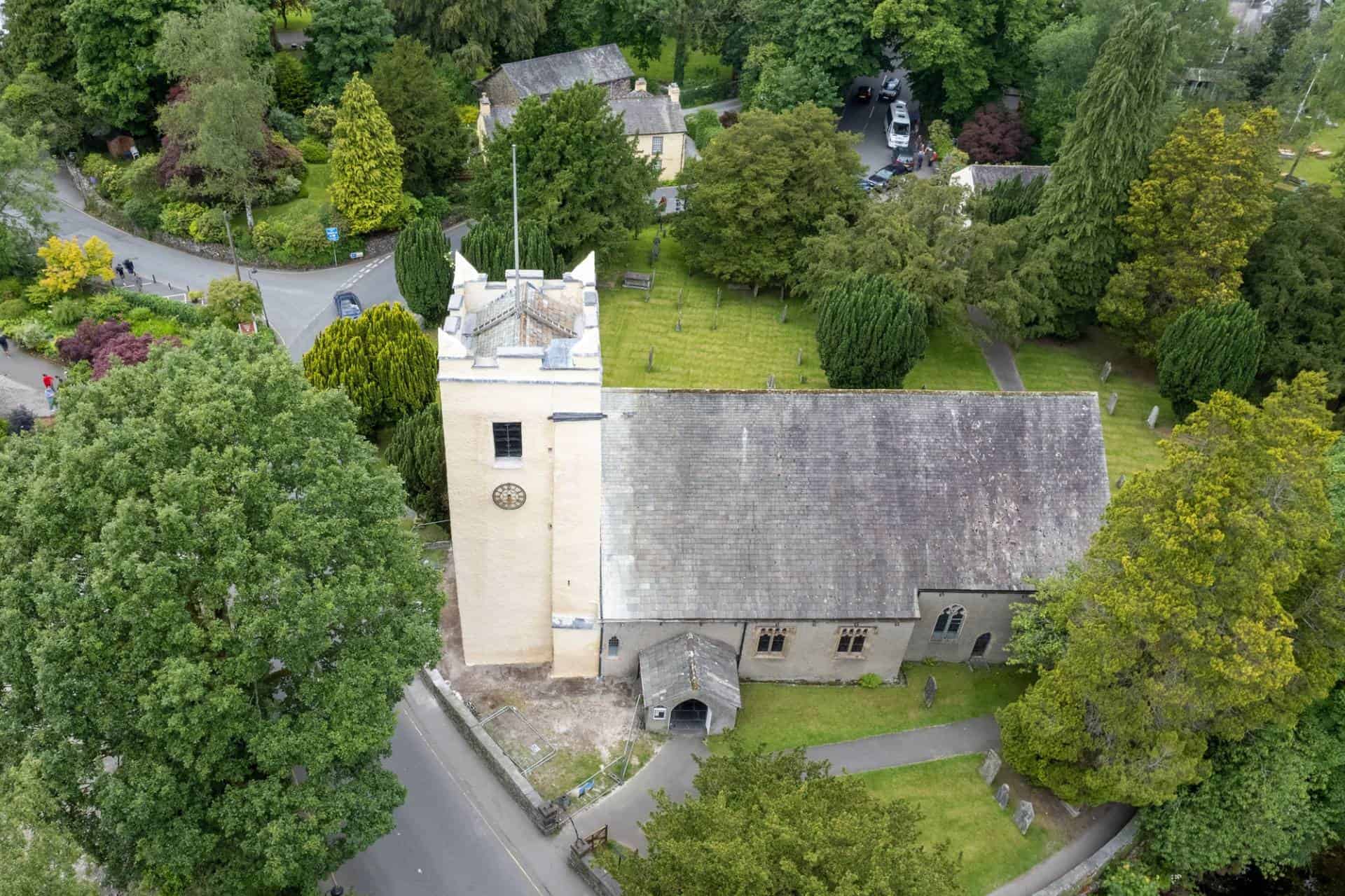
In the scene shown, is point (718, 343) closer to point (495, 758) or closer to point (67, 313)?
point (495, 758)

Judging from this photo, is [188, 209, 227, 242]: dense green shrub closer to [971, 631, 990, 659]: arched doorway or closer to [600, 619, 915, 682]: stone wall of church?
[600, 619, 915, 682]: stone wall of church

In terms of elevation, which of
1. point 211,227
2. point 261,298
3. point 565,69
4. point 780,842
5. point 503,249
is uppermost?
point 565,69

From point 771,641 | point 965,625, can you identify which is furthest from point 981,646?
point 771,641

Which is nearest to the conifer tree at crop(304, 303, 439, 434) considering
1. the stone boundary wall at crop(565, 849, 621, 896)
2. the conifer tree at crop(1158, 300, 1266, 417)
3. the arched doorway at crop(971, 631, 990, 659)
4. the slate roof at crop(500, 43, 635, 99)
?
the stone boundary wall at crop(565, 849, 621, 896)

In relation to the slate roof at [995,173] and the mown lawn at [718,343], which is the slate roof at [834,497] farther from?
the slate roof at [995,173]

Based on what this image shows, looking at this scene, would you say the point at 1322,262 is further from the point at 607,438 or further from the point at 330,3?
the point at 330,3
